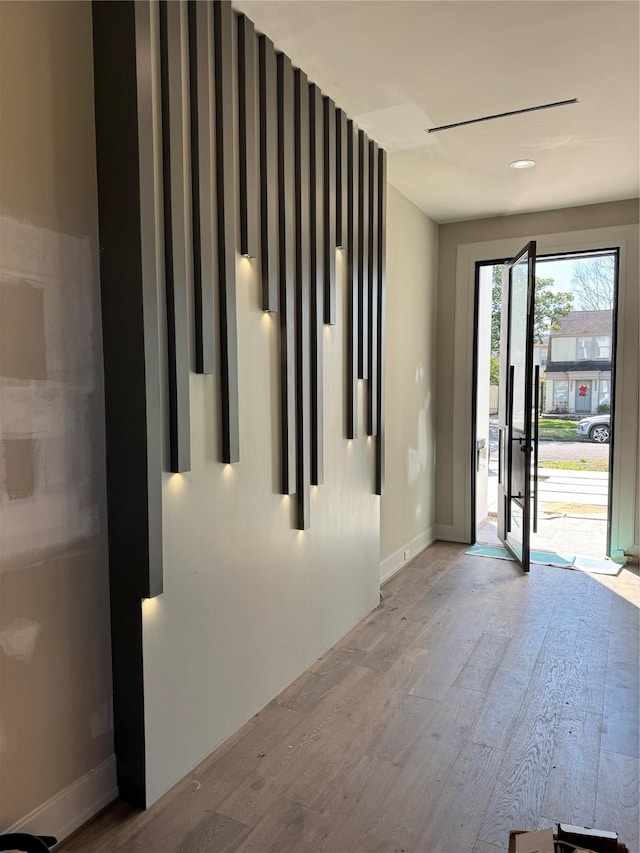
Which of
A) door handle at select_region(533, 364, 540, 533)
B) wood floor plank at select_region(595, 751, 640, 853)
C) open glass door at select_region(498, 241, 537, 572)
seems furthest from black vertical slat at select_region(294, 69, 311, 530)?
door handle at select_region(533, 364, 540, 533)

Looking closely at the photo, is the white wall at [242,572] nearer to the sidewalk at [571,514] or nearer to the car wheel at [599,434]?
the sidewalk at [571,514]

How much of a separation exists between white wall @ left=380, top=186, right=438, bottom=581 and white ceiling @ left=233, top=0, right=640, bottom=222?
2.02 ft

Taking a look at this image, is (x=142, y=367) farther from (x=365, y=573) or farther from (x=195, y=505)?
(x=365, y=573)

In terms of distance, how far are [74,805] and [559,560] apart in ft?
12.5

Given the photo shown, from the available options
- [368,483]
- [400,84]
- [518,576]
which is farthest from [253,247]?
[518,576]

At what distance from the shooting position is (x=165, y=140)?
1.82m

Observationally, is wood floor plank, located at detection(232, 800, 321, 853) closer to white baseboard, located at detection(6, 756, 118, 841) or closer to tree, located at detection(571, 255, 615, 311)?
white baseboard, located at detection(6, 756, 118, 841)

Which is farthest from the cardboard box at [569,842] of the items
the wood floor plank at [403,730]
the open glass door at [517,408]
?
the open glass door at [517,408]

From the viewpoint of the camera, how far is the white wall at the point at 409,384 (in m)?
4.07

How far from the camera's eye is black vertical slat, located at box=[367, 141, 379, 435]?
11.1 ft

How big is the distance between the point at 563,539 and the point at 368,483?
8.07ft

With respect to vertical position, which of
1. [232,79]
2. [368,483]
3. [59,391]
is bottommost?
[368,483]

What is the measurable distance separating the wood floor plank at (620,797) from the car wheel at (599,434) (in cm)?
313

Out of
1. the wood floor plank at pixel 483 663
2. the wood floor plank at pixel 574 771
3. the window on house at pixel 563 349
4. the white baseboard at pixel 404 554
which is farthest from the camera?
the window on house at pixel 563 349
